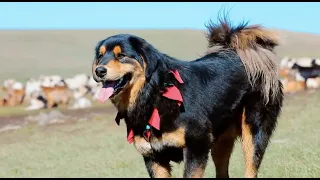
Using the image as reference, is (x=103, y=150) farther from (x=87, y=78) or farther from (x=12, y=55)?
(x=12, y=55)

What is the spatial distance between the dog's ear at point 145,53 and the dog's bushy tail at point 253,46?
5.86 feet

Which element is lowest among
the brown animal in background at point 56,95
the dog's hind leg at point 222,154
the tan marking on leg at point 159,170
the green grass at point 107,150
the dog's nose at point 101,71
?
the brown animal in background at point 56,95

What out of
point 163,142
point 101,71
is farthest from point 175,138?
point 101,71

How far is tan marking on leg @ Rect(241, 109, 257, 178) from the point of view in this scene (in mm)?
8406

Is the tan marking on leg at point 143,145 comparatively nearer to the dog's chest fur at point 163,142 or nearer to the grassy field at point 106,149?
the dog's chest fur at point 163,142

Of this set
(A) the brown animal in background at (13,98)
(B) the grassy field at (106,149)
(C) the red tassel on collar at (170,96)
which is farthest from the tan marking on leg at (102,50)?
(A) the brown animal in background at (13,98)

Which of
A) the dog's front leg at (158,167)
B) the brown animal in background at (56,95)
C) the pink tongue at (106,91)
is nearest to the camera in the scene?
the pink tongue at (106,91)

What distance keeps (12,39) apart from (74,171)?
5616 cm

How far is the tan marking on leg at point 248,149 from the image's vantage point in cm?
841

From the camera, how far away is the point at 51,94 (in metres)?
27.5

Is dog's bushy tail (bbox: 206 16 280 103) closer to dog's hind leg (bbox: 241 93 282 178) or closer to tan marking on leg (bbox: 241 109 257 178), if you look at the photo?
dog's hind leg (bbox: 241 93 282 178)

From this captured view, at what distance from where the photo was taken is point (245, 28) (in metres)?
9.03

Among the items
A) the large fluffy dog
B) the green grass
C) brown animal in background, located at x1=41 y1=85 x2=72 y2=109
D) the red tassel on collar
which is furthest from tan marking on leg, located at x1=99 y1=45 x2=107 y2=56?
brown animal in background, located at x1=41 y1=85 x2=72 y2=109

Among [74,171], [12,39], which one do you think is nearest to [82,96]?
[74,171]
